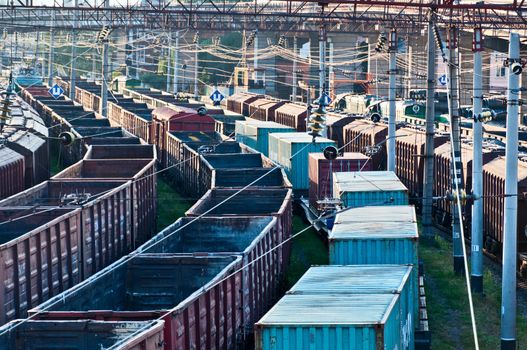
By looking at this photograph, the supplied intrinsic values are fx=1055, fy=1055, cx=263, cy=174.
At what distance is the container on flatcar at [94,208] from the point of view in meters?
20.8

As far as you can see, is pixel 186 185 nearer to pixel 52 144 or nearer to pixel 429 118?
pixel 429 118

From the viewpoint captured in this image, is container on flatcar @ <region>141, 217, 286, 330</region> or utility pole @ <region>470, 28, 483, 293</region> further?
utility pole @ <region>470, 28, 483, 293</region>

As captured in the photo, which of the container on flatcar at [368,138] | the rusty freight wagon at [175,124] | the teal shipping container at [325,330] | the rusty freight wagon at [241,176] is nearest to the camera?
the teal shipping container at [325,330]

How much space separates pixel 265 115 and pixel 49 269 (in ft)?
143

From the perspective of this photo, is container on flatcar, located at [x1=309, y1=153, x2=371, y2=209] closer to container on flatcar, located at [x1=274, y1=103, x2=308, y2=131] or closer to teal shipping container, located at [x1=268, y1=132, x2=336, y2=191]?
teal shipping container, located at [x1=268, y1=132, x2=336, y2=191]

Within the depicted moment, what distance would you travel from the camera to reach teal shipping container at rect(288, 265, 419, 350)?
628 inches

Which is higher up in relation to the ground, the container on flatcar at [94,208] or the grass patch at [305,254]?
the container on flatcar at [94,208]

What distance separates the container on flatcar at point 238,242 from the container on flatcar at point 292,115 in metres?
28.4

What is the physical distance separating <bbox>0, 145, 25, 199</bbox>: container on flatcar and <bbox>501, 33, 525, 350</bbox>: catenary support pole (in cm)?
1215

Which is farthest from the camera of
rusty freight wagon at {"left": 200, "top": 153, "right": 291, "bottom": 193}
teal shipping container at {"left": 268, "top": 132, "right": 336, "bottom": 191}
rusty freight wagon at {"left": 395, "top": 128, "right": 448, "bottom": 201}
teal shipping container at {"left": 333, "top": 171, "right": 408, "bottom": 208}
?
teal shipping container at {"left": 268, "top": 132, "right": 336, "bottom": 191}

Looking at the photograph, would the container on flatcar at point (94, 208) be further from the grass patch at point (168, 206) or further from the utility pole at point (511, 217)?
the grass patch at point (168, 206)

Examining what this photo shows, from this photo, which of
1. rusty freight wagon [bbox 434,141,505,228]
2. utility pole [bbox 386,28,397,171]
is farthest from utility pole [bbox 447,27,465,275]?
utility pole [bbox 386,28,397,171]

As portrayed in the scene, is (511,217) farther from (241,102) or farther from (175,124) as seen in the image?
(241,102)

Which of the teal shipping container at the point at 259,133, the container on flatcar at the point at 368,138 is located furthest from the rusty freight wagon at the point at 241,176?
the teal shipping container at the point at 259,133
